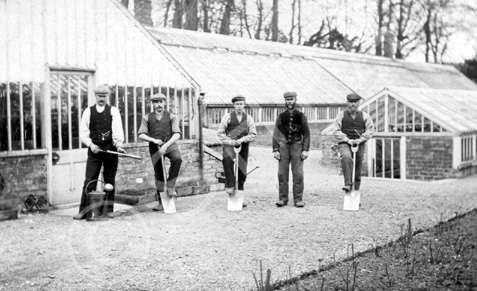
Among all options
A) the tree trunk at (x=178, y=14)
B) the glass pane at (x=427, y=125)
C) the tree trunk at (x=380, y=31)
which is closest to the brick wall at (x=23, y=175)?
the glass pane at (x=427, y=125)

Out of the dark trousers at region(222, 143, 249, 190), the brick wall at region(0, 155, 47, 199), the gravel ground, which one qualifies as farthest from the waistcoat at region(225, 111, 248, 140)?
the brick wall at region(0, 155, 47, 199)

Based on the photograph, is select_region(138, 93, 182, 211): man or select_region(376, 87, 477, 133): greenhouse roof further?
select_region(376, 87, 477, 133): greenhouse roof

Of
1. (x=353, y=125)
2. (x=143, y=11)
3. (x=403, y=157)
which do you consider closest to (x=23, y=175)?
(x=353, y=125)

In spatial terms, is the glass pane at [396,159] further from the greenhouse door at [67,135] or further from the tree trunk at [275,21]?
the tree trunk at [275,21]

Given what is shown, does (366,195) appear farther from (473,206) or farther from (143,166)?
(143,166)

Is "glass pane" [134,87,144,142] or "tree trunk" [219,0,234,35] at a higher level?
"tree trunk" [219,0,234,35]

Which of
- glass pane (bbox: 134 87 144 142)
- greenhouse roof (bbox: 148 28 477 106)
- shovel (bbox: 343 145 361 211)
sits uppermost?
greenhouse roof (bbox: 148 28 477 106)

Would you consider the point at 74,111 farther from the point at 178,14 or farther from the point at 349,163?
the point at 178,14

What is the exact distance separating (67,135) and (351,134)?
15.1 feet

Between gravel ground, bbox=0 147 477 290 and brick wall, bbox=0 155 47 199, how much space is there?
492mm

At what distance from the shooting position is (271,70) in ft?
81.1

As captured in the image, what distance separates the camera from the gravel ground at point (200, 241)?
18.5 ft

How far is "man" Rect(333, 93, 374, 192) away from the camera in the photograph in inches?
381

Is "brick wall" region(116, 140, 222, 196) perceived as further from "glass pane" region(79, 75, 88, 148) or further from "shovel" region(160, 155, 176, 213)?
"shovel" region(160, 155, 176, 213)
